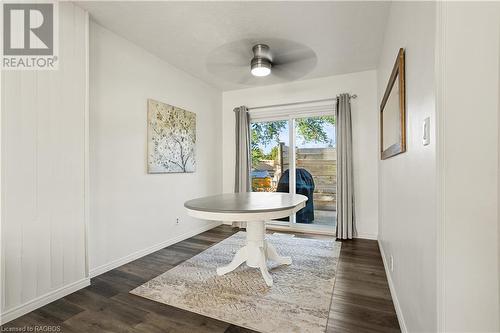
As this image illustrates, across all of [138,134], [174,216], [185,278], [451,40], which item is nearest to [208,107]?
[138,134]

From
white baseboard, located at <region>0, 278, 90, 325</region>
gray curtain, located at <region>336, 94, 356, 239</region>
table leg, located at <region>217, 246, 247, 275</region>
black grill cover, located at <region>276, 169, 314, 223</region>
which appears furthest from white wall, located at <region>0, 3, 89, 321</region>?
gray curtain, located at <region>336, 94, 356, 239</region>

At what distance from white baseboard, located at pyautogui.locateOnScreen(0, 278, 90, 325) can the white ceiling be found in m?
2.48

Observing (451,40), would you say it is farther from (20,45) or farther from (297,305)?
(20,45)

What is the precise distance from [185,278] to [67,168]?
1.46 meters

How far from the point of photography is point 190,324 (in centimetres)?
164

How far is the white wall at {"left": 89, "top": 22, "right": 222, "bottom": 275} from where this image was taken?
7.98 feet

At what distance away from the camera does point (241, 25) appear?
7.89 feet

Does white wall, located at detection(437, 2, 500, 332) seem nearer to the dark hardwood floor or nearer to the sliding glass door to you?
the dark hardwood floor

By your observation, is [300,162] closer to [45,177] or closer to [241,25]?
[241,25]

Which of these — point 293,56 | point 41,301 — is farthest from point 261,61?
point 41,301

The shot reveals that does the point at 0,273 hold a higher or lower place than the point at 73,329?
higher

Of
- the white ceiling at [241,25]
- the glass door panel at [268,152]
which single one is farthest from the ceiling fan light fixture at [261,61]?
the glass door panel at [268,152]

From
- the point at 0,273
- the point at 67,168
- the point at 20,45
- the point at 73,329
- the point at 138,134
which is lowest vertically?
the point at 73,329

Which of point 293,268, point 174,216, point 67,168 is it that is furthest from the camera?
point 174,216
